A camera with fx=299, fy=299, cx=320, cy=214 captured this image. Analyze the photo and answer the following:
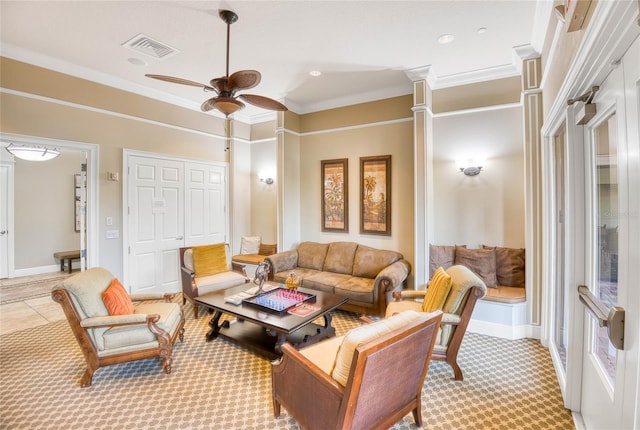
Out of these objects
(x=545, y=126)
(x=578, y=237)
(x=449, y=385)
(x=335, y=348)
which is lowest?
(x=449, y=385)

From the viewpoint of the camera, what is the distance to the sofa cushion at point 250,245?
557cm

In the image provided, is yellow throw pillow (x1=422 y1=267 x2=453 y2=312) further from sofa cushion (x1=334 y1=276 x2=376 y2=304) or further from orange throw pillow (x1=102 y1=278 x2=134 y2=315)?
orange throw pillow (x1=102 y1=278 x2=134 y2=315)

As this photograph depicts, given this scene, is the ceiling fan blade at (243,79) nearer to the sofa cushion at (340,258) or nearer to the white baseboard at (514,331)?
the sofa cushion at (340,258)

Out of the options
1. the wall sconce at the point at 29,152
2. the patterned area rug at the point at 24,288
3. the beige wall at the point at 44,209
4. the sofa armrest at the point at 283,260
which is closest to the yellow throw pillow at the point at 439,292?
the sofa armrest at the point at 283,260

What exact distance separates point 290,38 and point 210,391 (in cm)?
337

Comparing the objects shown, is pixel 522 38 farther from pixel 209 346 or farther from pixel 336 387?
pixel 209 346

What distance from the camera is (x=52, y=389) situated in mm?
2395

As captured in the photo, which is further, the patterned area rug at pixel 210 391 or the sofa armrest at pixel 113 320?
the sofa armrest at pixel 113 320

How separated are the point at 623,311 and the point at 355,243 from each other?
3455 mm

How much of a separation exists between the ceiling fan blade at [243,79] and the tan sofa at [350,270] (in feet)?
8.32

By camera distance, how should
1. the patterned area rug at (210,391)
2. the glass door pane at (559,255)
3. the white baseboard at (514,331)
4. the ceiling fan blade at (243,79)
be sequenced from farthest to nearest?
the white baseboard at (514,331) < the glass door pane at (559,255) < the ceiling fan blade at (243,79) < the patterned area rug at (210,391)

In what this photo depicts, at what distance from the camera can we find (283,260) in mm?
4652

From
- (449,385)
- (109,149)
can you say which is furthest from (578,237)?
(109,149)

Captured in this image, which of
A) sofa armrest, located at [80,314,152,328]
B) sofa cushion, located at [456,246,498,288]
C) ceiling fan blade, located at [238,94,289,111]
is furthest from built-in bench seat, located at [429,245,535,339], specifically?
sofa armrest, located at [80,314,152,328]
